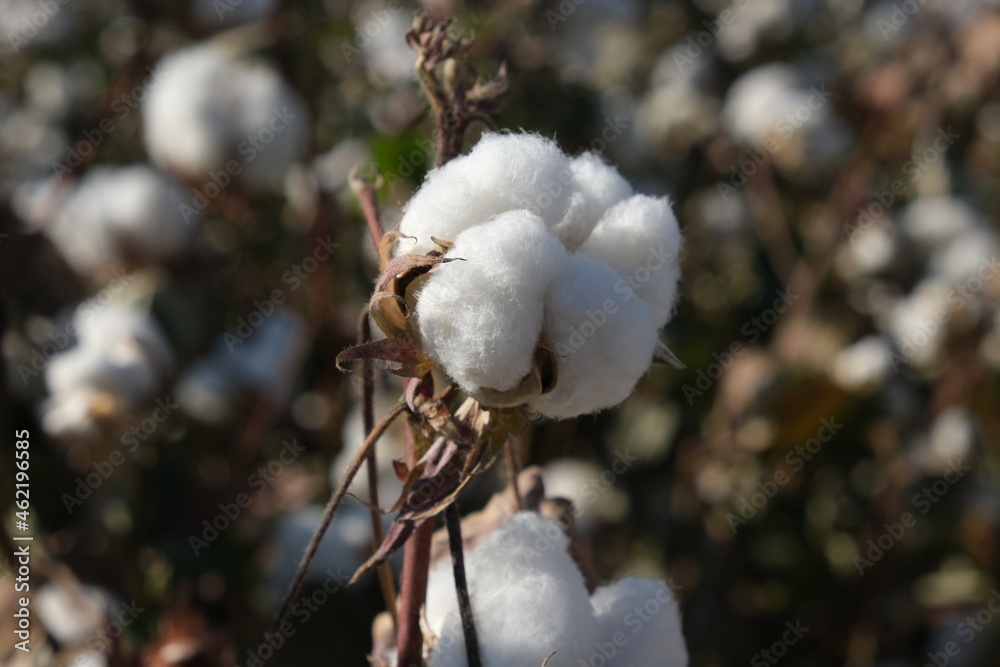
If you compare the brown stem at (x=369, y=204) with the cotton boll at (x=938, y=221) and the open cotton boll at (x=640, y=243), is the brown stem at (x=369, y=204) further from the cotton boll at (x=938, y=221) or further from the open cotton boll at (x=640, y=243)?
the cotton boll at (x=938, y=221)

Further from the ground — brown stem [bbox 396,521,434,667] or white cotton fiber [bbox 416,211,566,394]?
white cotton fiber [bbox 416,211,566,394]

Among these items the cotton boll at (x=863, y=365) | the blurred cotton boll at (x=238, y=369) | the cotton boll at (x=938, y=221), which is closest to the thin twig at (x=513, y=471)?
the blurred cotton boll at (x=238, y=369)

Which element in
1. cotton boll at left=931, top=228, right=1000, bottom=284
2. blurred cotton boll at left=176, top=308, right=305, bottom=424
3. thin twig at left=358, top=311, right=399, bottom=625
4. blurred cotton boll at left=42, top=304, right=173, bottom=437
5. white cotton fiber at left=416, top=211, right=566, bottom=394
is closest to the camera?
white cotton fiber at left=416, top=211, right=566, bottom=394

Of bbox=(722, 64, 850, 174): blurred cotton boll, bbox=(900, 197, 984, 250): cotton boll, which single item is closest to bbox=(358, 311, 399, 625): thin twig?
bbox=(722, 64, 850, 174): blurred cotton boll

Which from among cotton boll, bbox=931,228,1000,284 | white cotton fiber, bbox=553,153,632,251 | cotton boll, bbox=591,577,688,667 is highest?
white cotton fiber, bbox=553,153,632,251

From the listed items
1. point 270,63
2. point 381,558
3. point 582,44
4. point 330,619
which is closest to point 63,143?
point 270,63

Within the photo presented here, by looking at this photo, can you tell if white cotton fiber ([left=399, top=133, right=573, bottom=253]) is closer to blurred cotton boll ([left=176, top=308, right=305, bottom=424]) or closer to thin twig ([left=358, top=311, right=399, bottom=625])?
thin twig ([left=358, top=311, right=399, bottom=625])
